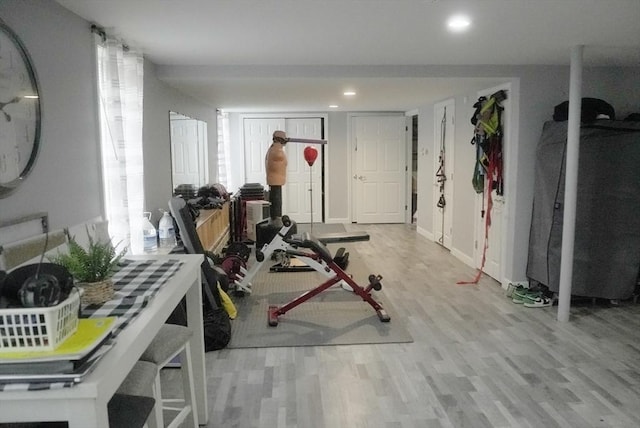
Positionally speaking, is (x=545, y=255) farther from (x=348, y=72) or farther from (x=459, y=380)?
(x=348, y=72)

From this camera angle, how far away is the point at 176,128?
4961 millimetres

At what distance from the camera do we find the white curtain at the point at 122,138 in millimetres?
3143

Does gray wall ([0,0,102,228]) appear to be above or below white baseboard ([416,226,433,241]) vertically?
above

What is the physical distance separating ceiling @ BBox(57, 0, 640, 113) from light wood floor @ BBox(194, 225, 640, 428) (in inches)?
87.7

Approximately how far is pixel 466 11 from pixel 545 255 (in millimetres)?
2541

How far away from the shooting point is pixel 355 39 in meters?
3.47

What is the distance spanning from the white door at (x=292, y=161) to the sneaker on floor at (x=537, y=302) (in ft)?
17.1

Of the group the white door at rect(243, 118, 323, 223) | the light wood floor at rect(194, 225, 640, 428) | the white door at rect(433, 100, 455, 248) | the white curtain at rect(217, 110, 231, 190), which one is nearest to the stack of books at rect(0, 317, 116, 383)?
the light wood floor at rect(194, 225, 640, 428)

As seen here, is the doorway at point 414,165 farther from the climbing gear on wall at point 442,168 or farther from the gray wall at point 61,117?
the gray wall at point 61,117

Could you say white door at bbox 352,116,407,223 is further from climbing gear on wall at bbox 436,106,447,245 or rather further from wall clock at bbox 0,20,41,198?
wall clock at bbox 0,20,41,198

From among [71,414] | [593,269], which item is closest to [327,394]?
[71,414]

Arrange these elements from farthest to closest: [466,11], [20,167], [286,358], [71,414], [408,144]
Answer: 1. [408,144]
2. [286,358]
3. [466,11]
4. [20,167]
5. [71,414]

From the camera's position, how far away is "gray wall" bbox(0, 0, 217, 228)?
2.27 meters

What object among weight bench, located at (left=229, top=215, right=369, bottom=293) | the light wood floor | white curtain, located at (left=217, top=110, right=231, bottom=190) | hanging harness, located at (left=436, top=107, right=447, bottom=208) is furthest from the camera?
white curtain, located at (left=217, top=110, right=231, bottom=190)
